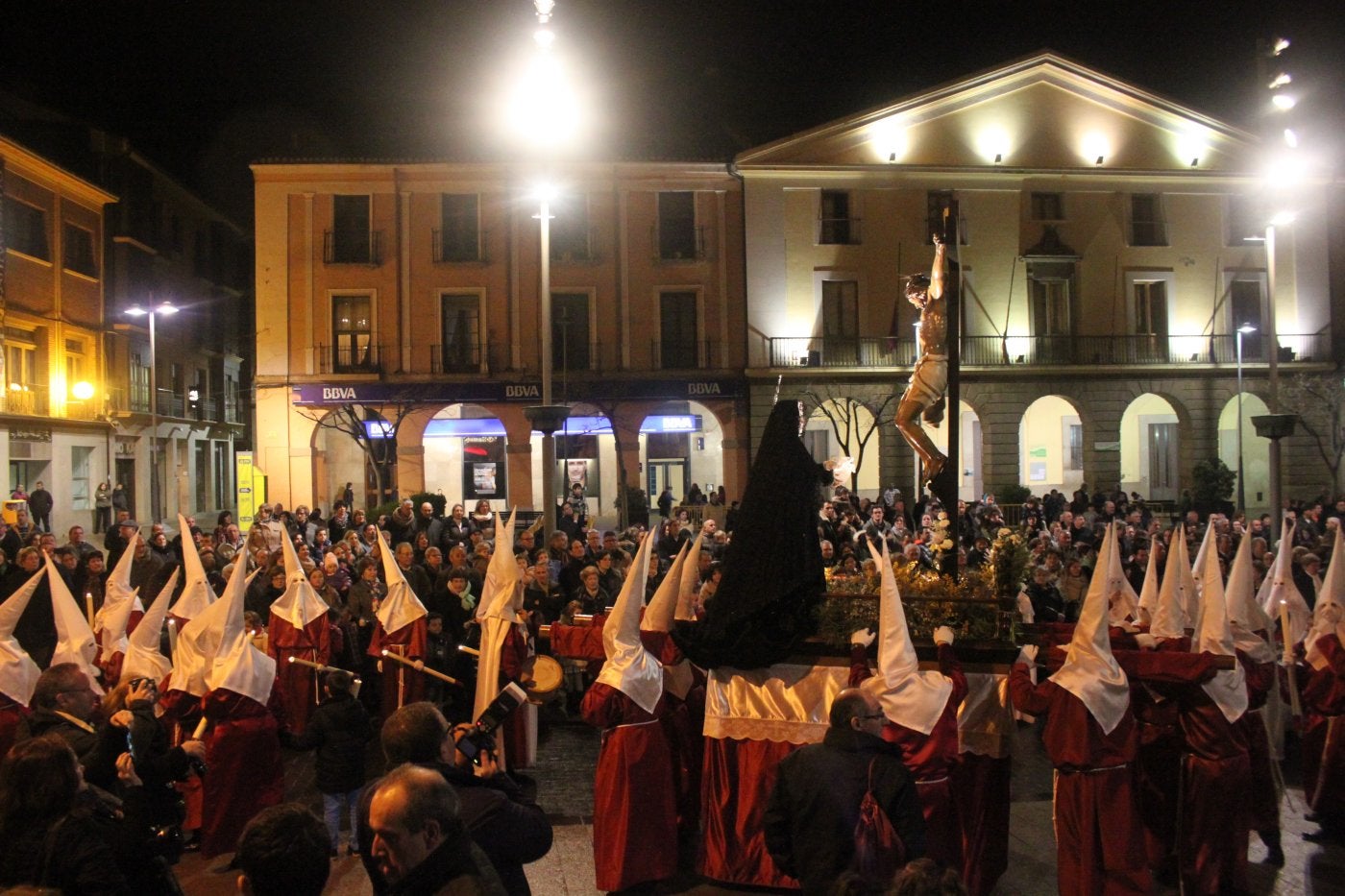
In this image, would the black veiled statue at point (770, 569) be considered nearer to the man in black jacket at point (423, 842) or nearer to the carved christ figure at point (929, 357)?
the carved christ figure at point (929, 357)

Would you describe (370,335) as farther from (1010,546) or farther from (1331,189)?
(1331,189)

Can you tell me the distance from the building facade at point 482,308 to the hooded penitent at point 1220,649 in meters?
25.4

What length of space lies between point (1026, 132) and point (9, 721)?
3364cm

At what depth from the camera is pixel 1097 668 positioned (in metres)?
5.47

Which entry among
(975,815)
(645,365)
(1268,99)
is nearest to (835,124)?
(645,365)

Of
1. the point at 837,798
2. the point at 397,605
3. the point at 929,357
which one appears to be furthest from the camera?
the point at 397,605

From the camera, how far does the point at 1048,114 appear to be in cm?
3400

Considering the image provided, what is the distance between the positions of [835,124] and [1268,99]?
19.3 metres

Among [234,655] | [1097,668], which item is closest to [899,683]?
[1097,668]

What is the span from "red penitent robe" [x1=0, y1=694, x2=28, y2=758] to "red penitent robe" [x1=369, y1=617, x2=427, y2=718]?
8.29ft

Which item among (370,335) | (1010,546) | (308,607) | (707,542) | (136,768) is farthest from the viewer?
(370,335)

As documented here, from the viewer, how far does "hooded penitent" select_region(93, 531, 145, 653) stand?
8.12 metres

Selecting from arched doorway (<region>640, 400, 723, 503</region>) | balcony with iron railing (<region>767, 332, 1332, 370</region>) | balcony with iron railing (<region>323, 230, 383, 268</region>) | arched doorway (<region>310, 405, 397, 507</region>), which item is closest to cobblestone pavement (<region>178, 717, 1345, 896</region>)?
Answer: arched doorway (<region>310, 405, 397, 507</region>)

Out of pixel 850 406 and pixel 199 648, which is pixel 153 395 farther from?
pixel 199 648
